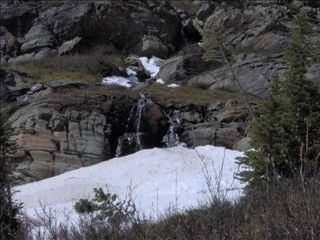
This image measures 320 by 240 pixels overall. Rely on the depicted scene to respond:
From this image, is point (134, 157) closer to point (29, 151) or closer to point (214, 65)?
point (29, 151)

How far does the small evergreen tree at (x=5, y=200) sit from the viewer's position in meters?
9.74

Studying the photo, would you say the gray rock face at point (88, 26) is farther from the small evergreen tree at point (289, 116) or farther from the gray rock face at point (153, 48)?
the small evergreen tree at point (289, 116)

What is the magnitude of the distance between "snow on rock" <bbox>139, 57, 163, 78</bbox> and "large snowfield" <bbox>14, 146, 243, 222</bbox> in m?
21.2

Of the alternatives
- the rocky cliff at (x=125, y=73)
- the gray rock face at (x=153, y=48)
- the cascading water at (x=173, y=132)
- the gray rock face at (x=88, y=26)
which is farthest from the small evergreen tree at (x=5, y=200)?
the gray rock face at (x=153, y=48)

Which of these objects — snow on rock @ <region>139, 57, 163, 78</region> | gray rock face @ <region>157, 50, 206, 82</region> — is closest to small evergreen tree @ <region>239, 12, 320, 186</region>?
gray rock face @ <region>157, 50, 206, 82</region>

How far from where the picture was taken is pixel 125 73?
4844 cm

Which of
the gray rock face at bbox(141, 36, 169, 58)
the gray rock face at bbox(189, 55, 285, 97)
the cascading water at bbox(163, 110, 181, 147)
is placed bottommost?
the cascading water at bbox(163, 110, 181, 147)

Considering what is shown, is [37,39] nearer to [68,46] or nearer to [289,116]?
[68,46]

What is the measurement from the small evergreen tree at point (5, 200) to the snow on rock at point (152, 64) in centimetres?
3339

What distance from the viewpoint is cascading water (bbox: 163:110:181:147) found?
33.4 m

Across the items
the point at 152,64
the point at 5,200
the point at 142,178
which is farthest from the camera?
the point at 152,64

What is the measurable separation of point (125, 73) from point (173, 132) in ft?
51.3

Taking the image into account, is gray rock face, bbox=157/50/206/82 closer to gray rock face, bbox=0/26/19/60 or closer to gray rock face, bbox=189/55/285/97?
gray rock face, bbox=189/55/285/97

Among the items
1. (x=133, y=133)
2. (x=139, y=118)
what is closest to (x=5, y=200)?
(x=133, y=133)
